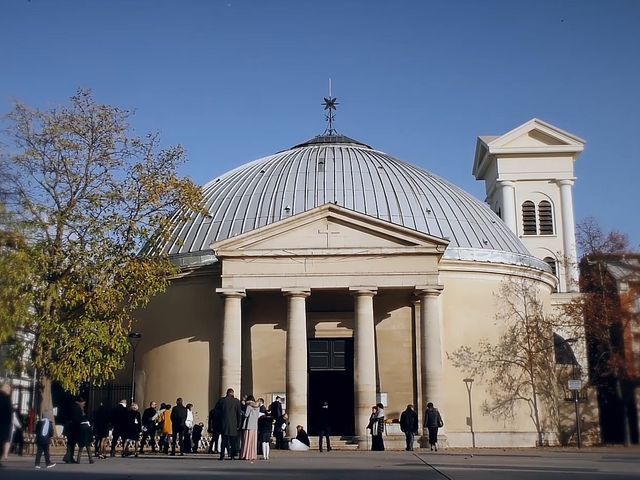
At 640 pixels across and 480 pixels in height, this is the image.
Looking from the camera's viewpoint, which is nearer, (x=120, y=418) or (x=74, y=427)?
(x=74, y=427)

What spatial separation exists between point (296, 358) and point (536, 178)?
116ft

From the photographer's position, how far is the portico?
117 feet

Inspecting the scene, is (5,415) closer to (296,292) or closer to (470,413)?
(296,292)

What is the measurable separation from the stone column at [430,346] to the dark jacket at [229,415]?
41.1ft

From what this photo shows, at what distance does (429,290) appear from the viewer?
3591 cm

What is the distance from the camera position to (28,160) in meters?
31.3

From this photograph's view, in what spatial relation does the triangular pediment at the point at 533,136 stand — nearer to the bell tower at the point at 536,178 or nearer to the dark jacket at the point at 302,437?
the bell tower at the point at 536,178

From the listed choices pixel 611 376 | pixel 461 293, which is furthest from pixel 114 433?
pixel 611 376

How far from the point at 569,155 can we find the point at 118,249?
4291cm

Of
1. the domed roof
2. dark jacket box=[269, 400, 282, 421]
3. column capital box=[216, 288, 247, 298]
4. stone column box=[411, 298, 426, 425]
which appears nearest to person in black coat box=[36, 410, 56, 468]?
dark jacket box=[269, 400, 282, 421]

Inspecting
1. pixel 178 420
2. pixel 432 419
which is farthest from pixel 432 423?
pixel 178 420

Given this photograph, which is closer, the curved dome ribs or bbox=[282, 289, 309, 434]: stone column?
bbox=[282, 289, 309, 434]: stone column

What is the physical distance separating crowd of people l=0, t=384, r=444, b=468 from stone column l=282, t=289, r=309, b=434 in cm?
88

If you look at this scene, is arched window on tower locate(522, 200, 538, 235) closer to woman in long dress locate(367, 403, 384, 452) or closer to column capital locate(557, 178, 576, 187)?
column capital locate(557, 178, 576, 187)
